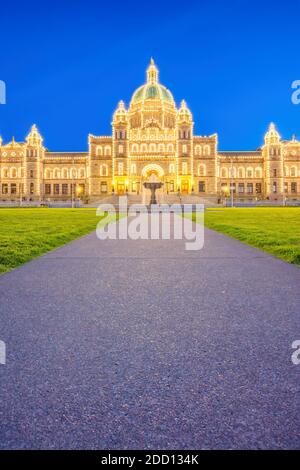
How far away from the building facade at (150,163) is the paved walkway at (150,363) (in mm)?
89563

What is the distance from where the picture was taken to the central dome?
349ft

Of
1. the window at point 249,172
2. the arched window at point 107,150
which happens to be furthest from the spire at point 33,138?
the window at point 249,172

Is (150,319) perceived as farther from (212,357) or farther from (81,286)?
(81,286)

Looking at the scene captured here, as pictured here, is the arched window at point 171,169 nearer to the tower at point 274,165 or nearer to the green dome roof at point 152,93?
the green dome roof at point 152,93

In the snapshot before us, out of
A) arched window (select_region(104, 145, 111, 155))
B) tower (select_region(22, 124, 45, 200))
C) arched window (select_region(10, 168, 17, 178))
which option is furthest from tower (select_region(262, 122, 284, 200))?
arched window (select_region(10, 168, 17, 178))

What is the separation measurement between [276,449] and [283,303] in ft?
11.8

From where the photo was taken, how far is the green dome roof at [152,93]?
4188 inches

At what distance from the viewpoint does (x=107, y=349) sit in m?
4.00

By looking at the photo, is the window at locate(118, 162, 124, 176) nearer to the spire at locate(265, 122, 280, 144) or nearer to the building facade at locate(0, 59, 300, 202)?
the building facade at locate(0, 59, 300, 202)

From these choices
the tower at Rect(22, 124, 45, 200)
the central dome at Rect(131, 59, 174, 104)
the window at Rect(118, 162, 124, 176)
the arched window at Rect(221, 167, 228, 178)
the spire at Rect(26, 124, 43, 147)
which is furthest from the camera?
the arched window at Rect(221, 167, 228, 178)

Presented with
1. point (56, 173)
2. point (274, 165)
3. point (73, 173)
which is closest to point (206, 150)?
point (274, 165)

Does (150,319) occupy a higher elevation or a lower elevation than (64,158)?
lower

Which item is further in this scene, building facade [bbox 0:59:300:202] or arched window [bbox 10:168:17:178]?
arched window [bbox 10:168:17:178]
